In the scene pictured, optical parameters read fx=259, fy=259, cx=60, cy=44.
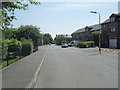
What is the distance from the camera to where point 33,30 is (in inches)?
2213

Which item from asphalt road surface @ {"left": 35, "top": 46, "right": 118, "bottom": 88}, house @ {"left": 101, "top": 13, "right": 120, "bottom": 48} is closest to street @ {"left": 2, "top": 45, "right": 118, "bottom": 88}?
asphalt road surface @ {"left": 35, "top": 46, "right": 118, "bottom": 88}

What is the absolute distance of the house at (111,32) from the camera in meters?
62.9

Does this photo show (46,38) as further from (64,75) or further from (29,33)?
(64,75)

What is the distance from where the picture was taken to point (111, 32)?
221 feet

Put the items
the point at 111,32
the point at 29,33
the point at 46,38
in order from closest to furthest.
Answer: the point at 29,33 < the point at 111,32 < the point at 46,38

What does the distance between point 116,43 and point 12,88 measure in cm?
5547

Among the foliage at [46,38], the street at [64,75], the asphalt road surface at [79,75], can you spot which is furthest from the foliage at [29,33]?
the foliage at [46,38]

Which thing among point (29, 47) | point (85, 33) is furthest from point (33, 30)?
point (85, 33)

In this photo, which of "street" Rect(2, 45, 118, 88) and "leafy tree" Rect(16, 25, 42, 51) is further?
"leafy tree" Rect(16, 25, 42, 51)

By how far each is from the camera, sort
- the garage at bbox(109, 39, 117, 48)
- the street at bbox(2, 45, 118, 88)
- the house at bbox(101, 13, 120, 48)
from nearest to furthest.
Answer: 1. the street at bbox(2, 45, 118, 88)
2. the house at bbox(101, 13, 120, 48)
3. the garage at bbox(109, 39, 117, 48)

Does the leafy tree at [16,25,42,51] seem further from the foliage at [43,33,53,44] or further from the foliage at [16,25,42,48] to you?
the foliage at [43,33,53,44]

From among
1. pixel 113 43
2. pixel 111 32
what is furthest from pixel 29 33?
pixel 111 32

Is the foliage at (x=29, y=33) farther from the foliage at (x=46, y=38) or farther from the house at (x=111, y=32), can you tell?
the foliage at (x=46, y=38)

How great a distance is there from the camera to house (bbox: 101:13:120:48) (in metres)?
62.9
